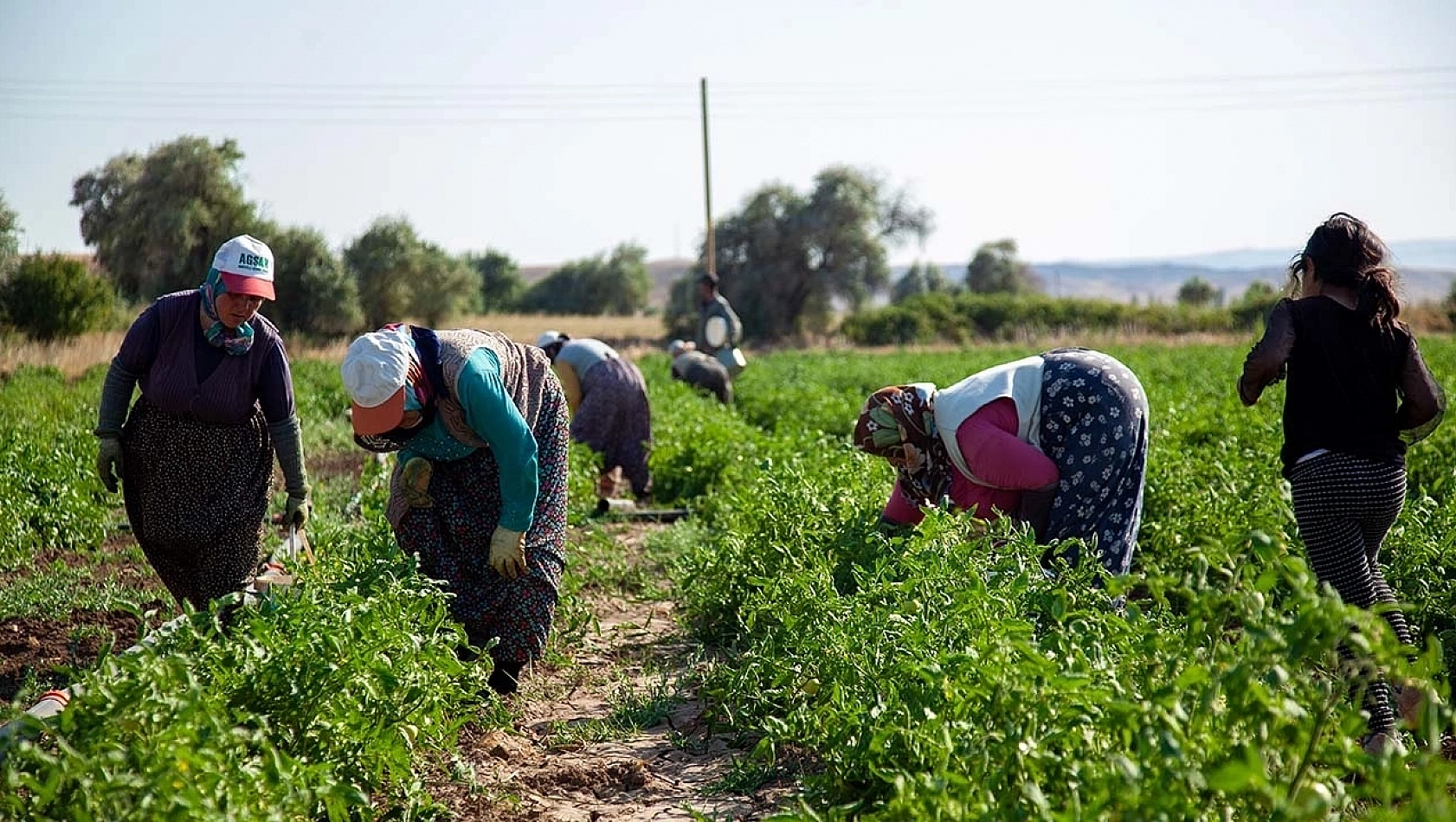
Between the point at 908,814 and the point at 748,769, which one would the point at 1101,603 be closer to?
the point at 748,769

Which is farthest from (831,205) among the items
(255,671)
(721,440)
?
(255,671)

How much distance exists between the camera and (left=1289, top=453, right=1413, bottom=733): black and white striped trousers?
3.57 meters

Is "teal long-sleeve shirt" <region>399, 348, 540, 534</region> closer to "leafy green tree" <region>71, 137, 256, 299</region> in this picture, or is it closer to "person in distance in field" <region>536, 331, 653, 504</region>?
"person in distance in field" <region>536, 331, 653, 504</region>

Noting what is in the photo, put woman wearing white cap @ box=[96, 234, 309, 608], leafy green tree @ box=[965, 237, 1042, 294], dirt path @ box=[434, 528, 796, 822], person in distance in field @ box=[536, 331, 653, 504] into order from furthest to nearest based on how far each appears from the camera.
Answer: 1. leafy green tree @ box=[965, 237, 1042, 294]
2. person in distance in field @ box=[536, 331, 653, 504]
3. woman wearing white cap @ box=[96, 234, 309, 608]
4. dirt path @ box=[434, 528, 796, 822]

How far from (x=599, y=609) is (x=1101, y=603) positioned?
2870 millimetres

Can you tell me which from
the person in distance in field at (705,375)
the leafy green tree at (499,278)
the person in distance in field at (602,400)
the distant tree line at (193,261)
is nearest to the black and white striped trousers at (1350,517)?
the person in distance in field at (602,400)

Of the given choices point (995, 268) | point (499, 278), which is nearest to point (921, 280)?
point (995, 268)

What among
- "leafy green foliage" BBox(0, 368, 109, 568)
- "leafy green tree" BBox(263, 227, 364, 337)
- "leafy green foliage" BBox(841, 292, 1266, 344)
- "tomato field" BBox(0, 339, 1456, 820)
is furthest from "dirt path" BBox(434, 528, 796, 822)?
"leafy green foliage" BBox(841, 292, 1266, 344)

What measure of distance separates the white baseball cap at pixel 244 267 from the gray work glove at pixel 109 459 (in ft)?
2.35

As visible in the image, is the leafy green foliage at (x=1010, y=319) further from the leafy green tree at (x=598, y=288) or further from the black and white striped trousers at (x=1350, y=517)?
the black and white striped trousers at (x=1350, y=517)

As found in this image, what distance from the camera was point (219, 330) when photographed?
4.30m

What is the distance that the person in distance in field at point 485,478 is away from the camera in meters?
3.91

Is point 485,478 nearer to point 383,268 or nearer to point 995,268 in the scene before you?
point 383,268

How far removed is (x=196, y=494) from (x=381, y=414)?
116cm
